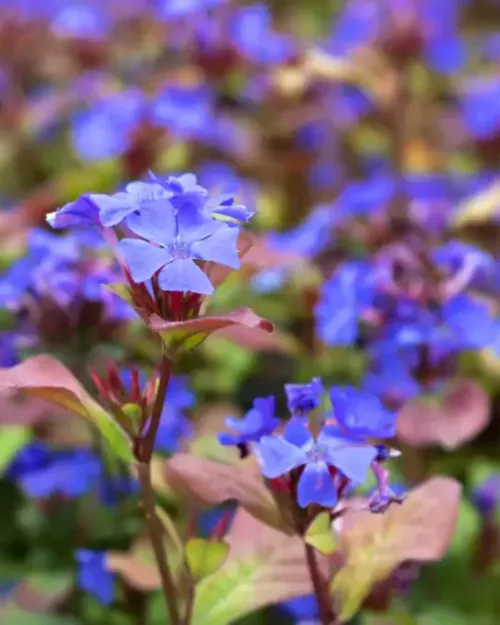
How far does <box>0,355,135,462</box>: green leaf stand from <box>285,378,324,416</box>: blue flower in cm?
11

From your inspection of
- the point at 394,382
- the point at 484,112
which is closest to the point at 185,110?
the point at 484,112

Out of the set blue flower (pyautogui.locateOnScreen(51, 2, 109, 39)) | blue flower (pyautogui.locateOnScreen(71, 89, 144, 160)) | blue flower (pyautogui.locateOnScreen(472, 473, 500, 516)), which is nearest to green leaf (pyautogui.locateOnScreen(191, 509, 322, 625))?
blue flower (pyautogui.locateOnScreen(472, 473, 500, 516))

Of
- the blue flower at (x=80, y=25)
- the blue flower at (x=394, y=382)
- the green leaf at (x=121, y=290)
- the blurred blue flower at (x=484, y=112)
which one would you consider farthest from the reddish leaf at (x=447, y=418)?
the blue flower at (x=80, y=25)

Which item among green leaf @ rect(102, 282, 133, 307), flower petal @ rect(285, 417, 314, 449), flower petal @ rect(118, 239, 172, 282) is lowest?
flower petal @ rect(285, 417, 314, 449)

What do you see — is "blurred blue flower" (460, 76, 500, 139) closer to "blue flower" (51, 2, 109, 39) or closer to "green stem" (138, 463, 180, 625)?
"blue flower" (51, 2, 109, 39)

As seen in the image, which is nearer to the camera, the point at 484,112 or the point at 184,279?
the point at 184,279

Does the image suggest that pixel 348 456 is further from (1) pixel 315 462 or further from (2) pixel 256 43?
(2) pixel 256 43

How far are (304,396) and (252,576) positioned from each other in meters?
0.16

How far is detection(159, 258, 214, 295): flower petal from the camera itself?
0.47 metres

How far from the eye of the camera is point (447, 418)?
2.74ft

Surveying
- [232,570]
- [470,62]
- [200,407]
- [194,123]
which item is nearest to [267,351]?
[200,407]

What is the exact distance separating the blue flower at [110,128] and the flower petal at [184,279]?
A: 0.69 metres

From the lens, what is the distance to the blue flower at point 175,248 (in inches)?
18.8

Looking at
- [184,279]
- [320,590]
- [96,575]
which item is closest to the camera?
[184,279]
